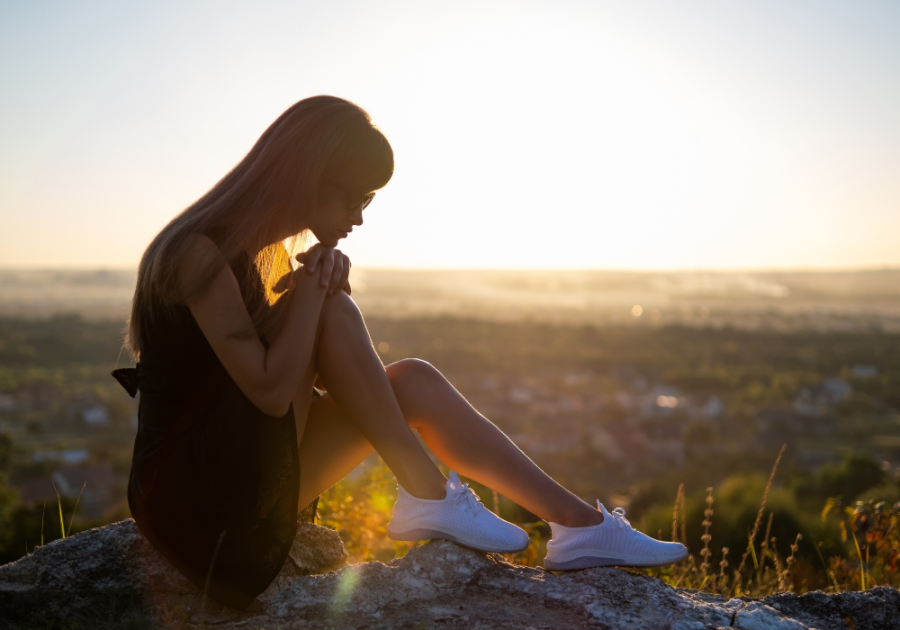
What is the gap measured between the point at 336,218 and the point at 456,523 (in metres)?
1.23

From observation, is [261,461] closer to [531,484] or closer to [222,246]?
[222,246]

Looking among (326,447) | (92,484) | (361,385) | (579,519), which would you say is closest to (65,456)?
(92,484)

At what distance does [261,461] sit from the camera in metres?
1.96

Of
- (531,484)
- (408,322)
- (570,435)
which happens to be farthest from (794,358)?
(531,484)

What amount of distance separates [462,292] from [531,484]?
54081 mm

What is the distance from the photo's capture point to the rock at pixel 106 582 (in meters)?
2.01

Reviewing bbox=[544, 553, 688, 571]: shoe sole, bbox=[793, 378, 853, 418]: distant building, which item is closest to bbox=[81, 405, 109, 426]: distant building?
bbox=[544, 553, 688, 571]: shoe sole

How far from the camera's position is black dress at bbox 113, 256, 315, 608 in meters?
1.93

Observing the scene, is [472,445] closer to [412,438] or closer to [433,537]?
[412,438]

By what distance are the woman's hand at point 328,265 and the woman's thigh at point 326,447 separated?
0.48m

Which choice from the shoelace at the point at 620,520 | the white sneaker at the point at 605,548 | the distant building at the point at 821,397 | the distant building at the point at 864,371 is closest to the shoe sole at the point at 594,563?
the white sneaker at the point at 605,548

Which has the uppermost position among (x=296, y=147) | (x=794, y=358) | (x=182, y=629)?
(x=296, y=147)

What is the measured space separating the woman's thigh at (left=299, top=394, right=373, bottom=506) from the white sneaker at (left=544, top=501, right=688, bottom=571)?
2.70 feet

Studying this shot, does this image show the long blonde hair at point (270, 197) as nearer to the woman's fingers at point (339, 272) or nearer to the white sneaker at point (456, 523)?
the woman's fingers at point (339, 272)
